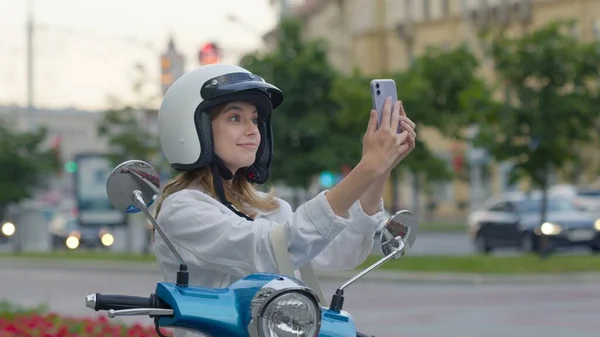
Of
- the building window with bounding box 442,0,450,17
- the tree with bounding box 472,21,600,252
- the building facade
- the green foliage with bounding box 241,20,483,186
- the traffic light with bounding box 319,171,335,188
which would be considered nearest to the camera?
the tree with bounding box 472,21,600,252

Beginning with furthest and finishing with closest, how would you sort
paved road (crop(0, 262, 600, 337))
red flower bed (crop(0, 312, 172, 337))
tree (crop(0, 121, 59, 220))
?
tree (crop(0, 121, 59, 220)) < paved road (crop(0, 262, 600, 337)) < red flower bed (crop(0, 312, 172, 337))

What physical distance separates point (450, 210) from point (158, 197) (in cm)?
6694

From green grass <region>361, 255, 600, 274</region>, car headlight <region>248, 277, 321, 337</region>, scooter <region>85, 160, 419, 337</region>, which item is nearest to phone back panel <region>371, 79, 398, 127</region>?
scooter <region>85, 160, 419, 337</region>

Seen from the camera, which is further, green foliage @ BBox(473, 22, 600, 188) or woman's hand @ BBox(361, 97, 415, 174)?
green foliage @ BBox(473, 22, 600, 188)

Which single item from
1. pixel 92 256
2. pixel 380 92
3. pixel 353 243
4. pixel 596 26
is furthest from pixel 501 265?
pixel 596 26

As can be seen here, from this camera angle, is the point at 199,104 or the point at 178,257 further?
the point at 199,104

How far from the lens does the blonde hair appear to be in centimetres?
415

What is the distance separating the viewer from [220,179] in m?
4.13

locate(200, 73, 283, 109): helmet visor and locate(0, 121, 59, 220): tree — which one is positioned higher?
locate(200, 73, 283, 109): helmet visor

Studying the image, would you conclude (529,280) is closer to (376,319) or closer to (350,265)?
(376,319)

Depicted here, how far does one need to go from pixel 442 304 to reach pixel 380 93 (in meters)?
16.2

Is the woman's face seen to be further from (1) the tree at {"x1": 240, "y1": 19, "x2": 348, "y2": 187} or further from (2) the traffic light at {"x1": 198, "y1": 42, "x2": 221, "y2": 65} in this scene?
(1) the tree at {"x1": 240, "y1": 19, "x2": 348, "y2": 187}

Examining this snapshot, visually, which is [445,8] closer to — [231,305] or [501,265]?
[501,265]

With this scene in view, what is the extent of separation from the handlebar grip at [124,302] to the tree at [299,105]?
98.4ft
